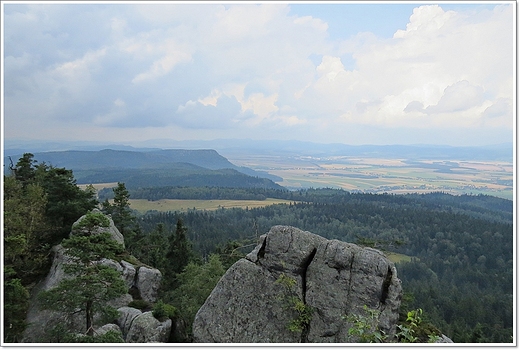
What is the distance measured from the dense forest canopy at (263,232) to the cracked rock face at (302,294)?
4.06m

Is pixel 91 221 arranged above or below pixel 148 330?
above

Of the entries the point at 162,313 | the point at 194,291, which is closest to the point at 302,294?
the point at 162,313

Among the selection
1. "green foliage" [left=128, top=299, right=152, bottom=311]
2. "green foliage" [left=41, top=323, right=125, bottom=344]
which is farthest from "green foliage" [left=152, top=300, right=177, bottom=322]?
"green foliage" [left=41, top=323, right=125, bottom=344]

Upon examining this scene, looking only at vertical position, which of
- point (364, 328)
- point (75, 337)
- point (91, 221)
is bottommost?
point (75, 337)

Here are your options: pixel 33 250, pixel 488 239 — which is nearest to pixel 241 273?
pixel 33 250

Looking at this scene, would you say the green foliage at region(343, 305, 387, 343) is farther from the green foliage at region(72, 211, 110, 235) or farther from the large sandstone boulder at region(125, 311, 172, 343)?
the green foliage at region(72, 211, 110, 235)

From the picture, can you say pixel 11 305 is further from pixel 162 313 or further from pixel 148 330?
pixel 162 313

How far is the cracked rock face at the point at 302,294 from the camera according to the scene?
49.2ft

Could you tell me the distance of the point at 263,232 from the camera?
118562 mm

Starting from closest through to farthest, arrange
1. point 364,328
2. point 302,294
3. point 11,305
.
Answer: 1. point 364,328
2. point 11,305
3. point 302,294

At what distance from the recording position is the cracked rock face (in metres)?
15.0

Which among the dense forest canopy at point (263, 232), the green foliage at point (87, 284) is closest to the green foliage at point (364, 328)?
the green foliage at point (87, 284)

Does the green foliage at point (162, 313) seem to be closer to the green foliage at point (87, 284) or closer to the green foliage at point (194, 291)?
the green foliage at point (194, 291)

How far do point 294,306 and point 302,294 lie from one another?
737mm
